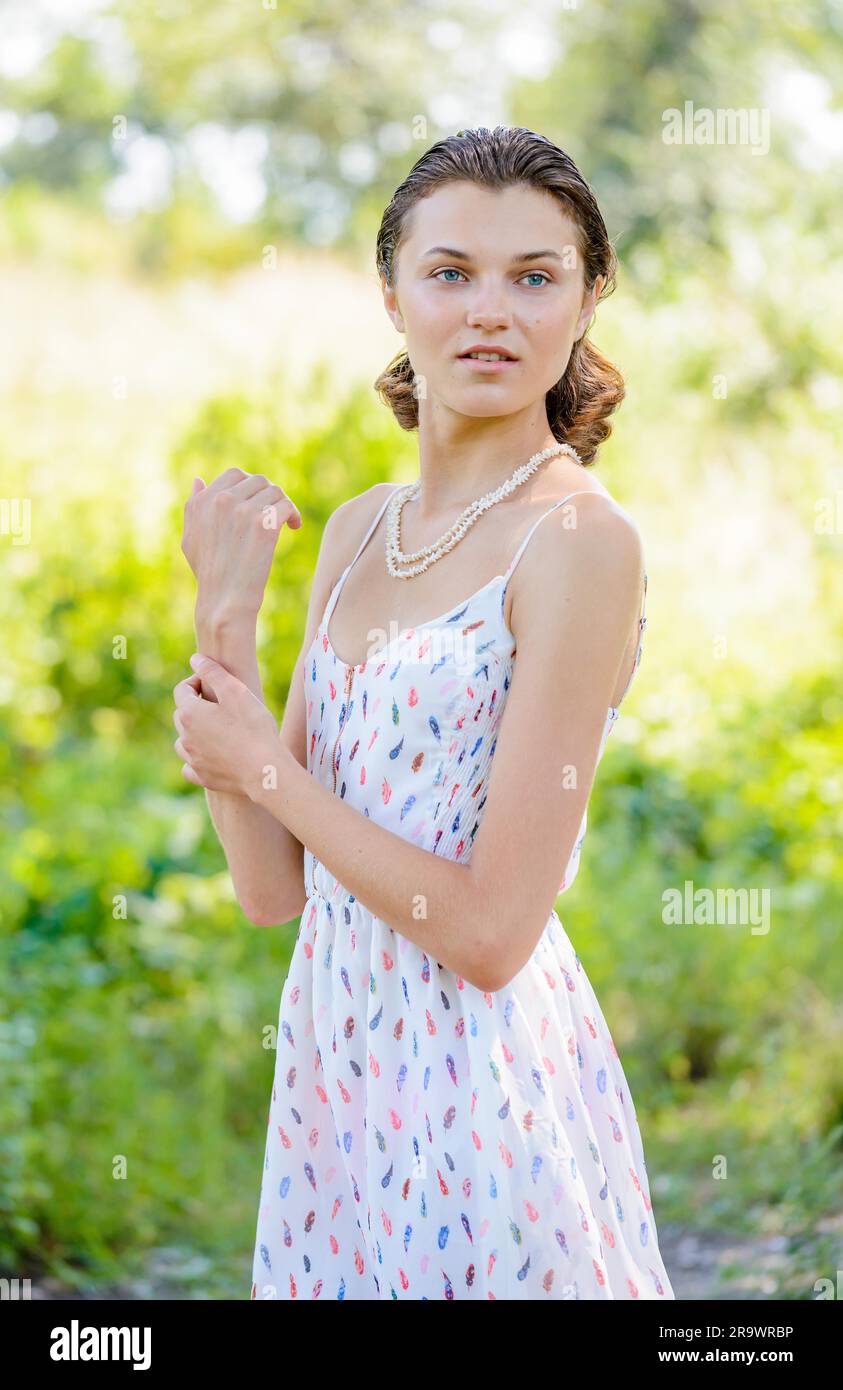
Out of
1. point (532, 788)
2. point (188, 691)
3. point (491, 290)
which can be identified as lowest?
point (532, 788)

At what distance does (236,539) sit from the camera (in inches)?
53.4

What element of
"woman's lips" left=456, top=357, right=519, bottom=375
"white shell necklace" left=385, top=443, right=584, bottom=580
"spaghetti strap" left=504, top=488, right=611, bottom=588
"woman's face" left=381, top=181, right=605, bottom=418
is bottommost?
"spaghetti strap" left=504, top=488, right=611, bottom=588

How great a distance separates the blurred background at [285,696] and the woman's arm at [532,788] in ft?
3.44

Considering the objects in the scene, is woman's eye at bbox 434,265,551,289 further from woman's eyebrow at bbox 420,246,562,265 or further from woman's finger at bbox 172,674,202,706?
woman's finger at bbox 172,674,202,706

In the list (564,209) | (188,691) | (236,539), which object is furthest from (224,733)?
(564,209)

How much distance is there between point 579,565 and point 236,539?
332 mm

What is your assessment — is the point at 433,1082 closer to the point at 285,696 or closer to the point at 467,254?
the point at 467,254

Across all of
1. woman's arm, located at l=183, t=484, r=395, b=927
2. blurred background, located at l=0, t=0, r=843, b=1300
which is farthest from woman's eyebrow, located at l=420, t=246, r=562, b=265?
blurred background, located at l=0, t=0, r=843, b=1300

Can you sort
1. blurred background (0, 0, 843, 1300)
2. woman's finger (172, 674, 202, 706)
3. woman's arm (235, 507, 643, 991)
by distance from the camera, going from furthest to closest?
blurred background (0, 0, 843, 1300)
woman's finger (172, 674, 202, 706)
woman's arm (235, 507, 643, 991)

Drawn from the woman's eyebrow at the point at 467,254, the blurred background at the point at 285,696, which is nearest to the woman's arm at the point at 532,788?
the woman's eyebrow at the point at 467,254

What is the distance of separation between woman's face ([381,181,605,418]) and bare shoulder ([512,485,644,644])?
135 millimetres

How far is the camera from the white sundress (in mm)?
1262

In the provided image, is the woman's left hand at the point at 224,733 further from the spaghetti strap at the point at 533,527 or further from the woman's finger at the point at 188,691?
the spaghetti strap at the point at 533,527

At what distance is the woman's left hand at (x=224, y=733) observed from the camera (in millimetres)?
1283
